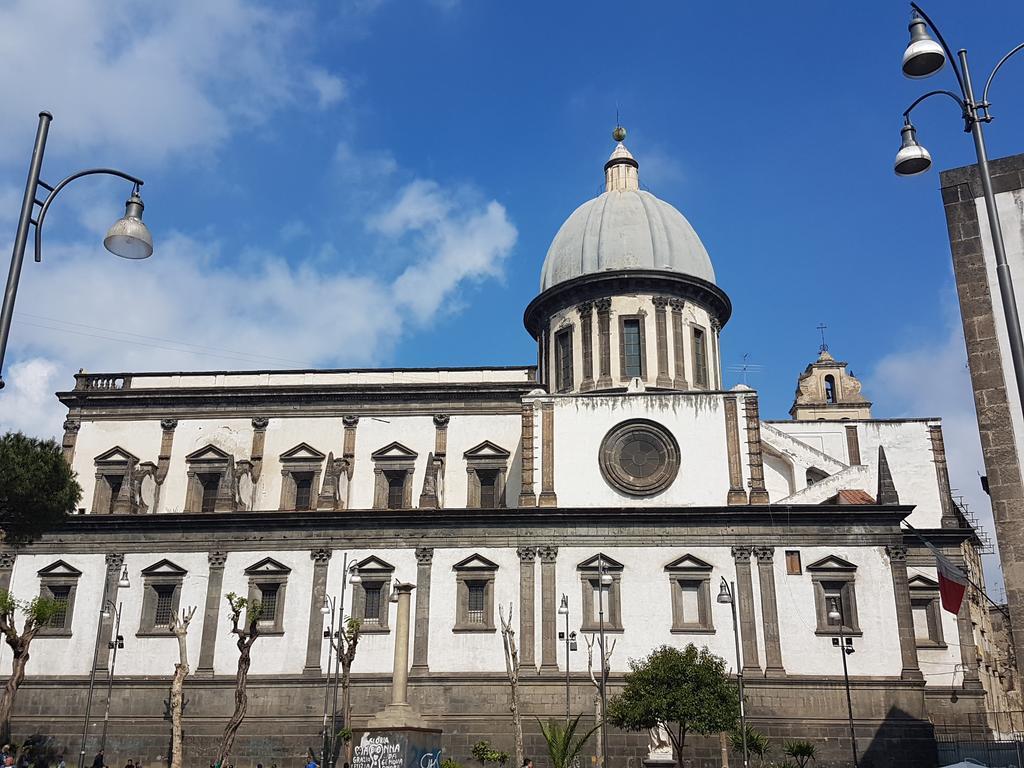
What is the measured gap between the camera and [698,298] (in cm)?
4328

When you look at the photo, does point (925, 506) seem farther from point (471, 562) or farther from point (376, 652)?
point (376, 652)

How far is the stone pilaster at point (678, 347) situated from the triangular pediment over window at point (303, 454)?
15.1 meters

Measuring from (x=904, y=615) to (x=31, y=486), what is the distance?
29.1 m

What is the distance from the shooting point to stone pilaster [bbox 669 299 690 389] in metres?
41.2

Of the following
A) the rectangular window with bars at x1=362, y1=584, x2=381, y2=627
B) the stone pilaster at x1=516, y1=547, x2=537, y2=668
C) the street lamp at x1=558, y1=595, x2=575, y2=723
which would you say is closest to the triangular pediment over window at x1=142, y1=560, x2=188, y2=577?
the rectangular window with bars at x1=362, y1=584, x2=381, y2=627

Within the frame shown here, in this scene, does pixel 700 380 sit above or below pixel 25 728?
above

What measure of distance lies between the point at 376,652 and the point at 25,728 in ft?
43.3

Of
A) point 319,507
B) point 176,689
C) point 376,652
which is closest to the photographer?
point 176,689

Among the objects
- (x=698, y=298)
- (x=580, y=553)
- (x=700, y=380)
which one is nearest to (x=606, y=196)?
(x=698, y=298)

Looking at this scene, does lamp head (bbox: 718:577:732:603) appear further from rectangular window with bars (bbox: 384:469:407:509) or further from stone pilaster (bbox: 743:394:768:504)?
rectangular window with bars (bbox: 384:469:407:509)

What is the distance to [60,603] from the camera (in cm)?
3644

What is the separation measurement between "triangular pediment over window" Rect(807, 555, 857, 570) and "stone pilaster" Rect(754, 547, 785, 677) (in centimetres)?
151

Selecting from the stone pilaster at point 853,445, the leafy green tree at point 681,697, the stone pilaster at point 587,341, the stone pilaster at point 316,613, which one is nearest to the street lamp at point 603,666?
the leafy green tree at point 681,697

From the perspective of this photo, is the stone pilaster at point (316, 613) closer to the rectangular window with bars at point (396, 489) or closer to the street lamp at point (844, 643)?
the rectangular window with bars at point (396, 489)
